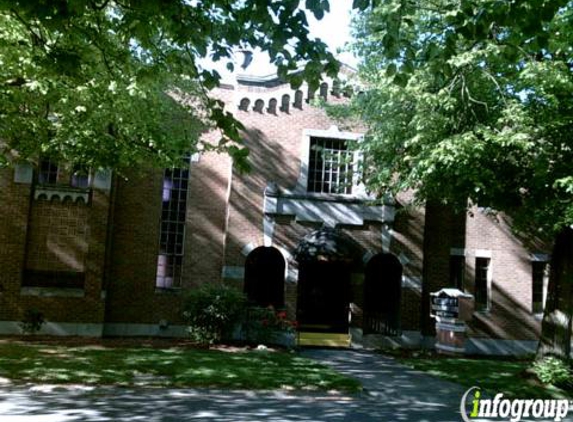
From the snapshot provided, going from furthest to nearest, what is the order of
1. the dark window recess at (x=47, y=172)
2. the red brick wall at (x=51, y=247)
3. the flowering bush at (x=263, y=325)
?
the dark window recess at (x=47, y=172)
the red brick wall at (x=51, y=247)
the flowering bush at (x=263, y=325)

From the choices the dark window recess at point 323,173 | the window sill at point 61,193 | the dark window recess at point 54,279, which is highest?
the dark window recess at point 323,173

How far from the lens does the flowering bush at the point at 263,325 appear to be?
1641 centimetres

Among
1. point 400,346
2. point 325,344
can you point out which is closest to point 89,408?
point 325,344

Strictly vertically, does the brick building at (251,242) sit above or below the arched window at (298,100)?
below

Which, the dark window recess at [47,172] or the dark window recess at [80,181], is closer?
the dark window recess at [47,172]

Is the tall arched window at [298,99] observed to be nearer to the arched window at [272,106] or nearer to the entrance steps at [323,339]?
the arched window at [272,106]

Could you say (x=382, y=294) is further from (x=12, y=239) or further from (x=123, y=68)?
(x=123, y=68)

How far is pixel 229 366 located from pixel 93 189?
25.8 ft

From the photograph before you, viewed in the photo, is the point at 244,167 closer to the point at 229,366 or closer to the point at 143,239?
the point at 229,366

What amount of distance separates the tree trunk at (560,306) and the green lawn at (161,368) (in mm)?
5014

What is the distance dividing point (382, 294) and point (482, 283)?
3.87 m

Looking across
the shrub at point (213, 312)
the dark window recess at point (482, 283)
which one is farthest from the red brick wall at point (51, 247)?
the dark window recess at point (482, 283)

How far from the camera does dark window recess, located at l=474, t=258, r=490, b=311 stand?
20.3 m

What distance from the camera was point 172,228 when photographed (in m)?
19.0
